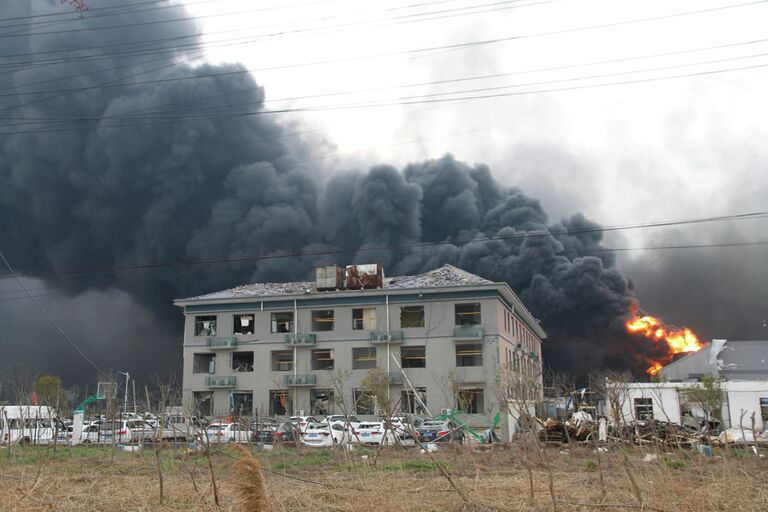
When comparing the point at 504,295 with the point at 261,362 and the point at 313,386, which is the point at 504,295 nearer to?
the point at 313,386

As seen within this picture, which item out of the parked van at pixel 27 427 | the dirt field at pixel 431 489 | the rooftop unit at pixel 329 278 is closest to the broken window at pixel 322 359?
the rooftop unit at pixel 329 278

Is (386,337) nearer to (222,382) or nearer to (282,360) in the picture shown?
(282,360)

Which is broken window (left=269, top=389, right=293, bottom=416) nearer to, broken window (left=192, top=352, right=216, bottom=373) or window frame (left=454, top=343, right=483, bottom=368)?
broken window (left=192, top=352, right=216, bottom=373)

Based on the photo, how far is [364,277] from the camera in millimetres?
57156

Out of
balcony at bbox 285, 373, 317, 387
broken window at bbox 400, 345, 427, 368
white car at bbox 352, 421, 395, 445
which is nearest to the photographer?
white car at bbox 352, 421, 395, 445

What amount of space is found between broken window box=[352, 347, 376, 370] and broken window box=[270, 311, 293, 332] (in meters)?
6.12

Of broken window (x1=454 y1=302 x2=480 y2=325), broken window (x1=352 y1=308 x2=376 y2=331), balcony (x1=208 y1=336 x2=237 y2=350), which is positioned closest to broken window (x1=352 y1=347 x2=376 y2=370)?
→ broken window (x1=352 y1=308 x2=376 y2=331)

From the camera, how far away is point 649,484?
13.6m

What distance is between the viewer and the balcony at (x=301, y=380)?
54.5m

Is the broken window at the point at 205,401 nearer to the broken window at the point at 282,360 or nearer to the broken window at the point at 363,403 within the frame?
the broken window at the point at 282,360

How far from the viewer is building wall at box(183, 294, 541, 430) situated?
52438 mm

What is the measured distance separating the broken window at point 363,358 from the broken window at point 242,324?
934cm

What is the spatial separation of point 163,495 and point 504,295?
4376 centimetres

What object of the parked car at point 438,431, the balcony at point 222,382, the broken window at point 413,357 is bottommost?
the parked car at point 438,431
